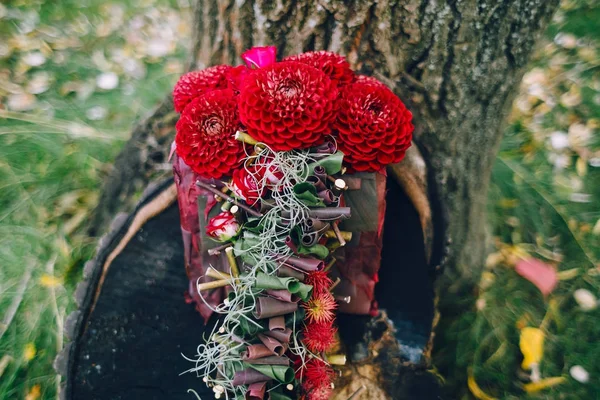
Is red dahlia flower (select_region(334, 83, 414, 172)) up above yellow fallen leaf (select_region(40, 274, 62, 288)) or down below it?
above

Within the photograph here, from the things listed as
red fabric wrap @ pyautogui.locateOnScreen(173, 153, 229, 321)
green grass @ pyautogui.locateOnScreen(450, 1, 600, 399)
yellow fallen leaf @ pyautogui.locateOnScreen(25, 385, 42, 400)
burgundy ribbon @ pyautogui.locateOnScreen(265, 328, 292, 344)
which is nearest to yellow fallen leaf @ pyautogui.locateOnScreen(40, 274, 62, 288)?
yellow fallen leaf @ pyautogui.locateOnScreen(25, 385, 42, 400)

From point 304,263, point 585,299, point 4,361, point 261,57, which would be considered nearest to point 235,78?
point 261,57

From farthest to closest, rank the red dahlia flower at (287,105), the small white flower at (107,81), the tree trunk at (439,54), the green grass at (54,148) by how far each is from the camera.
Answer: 1. the small white flower at (107,81)
2. the green grass at (54,148)
3. the tree trunk at (439,54)
4. the red dahlia flower at (287,105)

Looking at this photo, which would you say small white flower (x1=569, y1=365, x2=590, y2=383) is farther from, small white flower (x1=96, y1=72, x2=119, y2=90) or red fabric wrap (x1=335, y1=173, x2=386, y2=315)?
small white flower (x1=96, y1=72, x2=119, y2=90)

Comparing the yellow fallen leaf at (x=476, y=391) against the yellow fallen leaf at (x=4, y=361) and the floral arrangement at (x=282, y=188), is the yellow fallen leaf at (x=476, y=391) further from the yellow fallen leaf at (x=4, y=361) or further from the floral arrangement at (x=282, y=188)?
the yellow fallen leaf at (x=4, y=361)

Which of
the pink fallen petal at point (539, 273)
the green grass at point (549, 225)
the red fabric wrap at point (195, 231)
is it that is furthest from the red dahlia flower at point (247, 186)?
the pink fallen petal at point (539, 273)

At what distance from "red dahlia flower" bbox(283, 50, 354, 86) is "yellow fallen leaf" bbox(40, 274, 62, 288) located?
143 cm

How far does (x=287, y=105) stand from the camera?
3.60 feet

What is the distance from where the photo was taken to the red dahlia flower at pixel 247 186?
117cm

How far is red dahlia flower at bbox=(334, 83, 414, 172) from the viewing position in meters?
1.16

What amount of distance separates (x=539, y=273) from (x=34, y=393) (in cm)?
208

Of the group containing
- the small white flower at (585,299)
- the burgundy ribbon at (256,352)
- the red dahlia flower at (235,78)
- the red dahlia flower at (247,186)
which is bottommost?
the small white flower at (585,299)

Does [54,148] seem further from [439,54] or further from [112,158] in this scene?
[439,54]

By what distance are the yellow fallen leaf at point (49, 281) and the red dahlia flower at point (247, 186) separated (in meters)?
1.24
